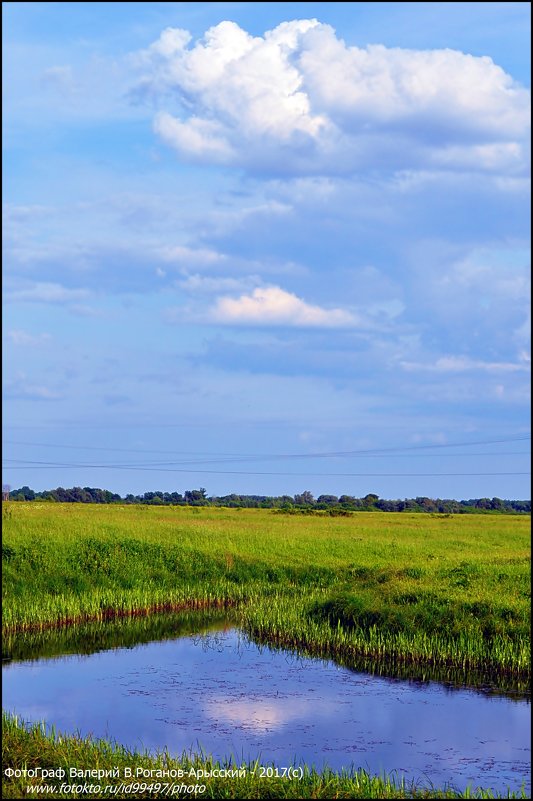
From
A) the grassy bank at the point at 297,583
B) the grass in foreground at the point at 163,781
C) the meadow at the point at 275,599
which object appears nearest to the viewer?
the grass in foreground at the point at 163,781

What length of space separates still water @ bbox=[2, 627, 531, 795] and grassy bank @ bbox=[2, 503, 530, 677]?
151 cm

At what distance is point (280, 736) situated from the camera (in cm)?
1416

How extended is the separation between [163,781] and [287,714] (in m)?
5.50

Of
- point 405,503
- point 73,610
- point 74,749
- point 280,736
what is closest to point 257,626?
point 73,610

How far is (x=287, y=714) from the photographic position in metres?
15.6

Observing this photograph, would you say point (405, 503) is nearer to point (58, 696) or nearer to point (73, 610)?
point (73, 610)

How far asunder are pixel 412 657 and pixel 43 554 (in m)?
13.4

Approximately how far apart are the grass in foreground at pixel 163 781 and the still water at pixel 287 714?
5.05 ft

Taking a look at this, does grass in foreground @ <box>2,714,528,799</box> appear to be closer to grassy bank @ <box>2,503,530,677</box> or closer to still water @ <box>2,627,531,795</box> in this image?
still water @ <box>2,627,531,795</box>

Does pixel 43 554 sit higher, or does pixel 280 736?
pixel 43 554

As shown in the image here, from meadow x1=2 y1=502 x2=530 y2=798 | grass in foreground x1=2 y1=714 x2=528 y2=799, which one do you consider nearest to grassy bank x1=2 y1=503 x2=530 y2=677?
meadow x1=2 y1=502 x2=530 y2=798

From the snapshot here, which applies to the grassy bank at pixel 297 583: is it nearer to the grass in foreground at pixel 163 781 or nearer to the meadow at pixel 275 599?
the meadow at pixel 275 599

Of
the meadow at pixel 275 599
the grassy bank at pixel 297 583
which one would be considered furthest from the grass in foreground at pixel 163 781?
the grassy bank at pixel 297 583

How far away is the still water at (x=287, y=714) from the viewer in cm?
1304
